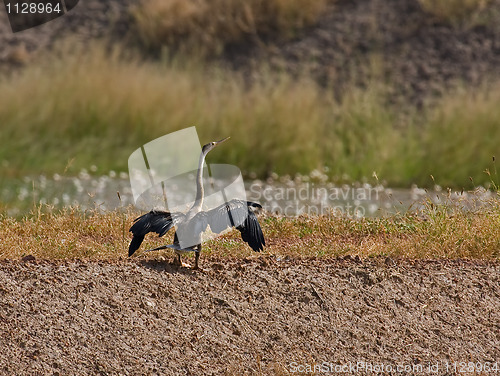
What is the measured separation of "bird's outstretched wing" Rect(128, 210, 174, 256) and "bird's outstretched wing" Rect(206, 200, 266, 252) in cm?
26

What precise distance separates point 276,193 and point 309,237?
168 inches

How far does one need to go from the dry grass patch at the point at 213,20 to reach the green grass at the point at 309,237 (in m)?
8.93

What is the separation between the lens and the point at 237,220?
16.7ft

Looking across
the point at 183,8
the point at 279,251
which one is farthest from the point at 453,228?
the point at 183,8

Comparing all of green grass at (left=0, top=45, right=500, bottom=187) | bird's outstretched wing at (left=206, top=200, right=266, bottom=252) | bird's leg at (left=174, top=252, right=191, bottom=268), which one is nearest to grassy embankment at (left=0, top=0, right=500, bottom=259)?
green grass at (left=0, top=45, right=500, bottom=187)

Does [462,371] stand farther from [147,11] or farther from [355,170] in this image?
[147,11]

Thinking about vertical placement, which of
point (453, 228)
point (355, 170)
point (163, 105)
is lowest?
point (355, 170)

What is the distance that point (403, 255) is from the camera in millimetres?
6219

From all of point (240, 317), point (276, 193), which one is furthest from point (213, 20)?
point (240, 317)

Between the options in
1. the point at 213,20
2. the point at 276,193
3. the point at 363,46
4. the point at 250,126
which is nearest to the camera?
the point at 276,193

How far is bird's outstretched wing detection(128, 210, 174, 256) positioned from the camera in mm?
5066

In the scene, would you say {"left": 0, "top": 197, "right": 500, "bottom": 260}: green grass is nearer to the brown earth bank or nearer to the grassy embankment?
the brown earth bank

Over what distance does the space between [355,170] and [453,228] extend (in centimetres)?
566

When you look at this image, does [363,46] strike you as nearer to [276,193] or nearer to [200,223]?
[276,193]
